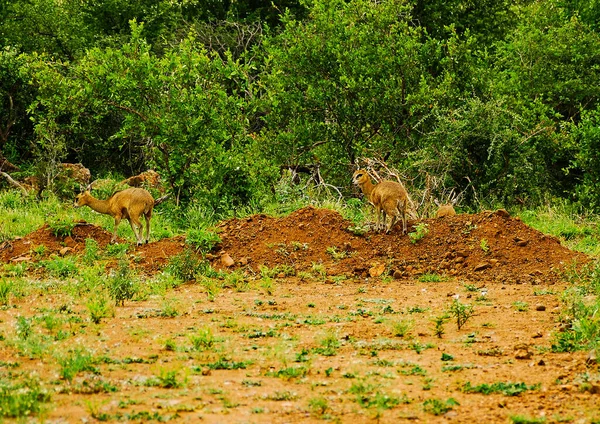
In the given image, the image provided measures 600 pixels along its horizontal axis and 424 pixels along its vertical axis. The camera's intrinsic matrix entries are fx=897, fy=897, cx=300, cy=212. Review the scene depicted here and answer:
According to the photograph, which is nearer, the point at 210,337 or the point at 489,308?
the point at 210,337

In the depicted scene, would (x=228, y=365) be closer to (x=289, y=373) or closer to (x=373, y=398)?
(x=289, y=373)

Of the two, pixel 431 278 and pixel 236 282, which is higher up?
pixel 236 282

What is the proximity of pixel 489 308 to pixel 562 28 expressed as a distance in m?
15.5

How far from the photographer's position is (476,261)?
14.9 meters

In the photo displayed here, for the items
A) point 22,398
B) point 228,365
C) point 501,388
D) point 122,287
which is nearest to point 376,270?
point 122,287

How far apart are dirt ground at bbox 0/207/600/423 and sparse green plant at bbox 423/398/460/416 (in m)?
0.01

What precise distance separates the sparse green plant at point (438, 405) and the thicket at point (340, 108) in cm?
1255

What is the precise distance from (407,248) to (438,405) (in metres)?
8.47

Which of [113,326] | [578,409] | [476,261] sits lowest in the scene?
[476,261]

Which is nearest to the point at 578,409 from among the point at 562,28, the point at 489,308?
the point at 489,308

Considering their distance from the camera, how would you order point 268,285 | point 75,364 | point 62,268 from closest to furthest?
point 75,364 → point 268,285 → point 62,268

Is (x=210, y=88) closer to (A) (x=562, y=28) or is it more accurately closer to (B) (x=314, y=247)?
(B) (x=314, y=247)

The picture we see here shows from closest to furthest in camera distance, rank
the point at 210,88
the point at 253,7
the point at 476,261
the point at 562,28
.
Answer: the point at 476,261 < the point at 210,88 < the point at 562,28 < the point at 253,7

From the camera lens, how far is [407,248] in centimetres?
1541
